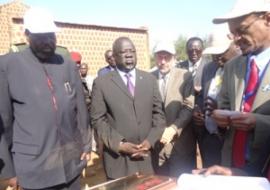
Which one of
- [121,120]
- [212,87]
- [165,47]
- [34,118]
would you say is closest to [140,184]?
[34,118]

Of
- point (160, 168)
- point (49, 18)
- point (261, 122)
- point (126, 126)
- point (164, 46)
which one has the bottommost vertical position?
point (160, 168)

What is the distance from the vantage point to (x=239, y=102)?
221cm

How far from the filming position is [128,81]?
369 centimetres

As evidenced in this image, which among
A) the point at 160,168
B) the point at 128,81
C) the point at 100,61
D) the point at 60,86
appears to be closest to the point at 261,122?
the point at 60,86

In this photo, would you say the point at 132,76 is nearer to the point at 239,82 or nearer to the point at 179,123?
the point at 179,123

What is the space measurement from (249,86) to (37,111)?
1.54 meters

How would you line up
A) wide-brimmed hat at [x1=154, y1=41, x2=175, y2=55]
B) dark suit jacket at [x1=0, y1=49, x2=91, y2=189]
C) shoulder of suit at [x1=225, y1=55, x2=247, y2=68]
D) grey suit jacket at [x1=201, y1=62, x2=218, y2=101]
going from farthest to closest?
wide-brimmed hat at [x1=154, y1=41, x2=175, y2=55]
grey suit jacket at [x1=201, y1=62, x2=218, y2=101]
dark suit jacket at [x1=0, y1=49, x2=91, y2=189]
shoulder of suit at [x1=225, y1=55, x2=247, y2=68]

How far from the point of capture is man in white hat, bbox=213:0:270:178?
2.03 m

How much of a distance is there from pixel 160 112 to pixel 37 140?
131 centimetres

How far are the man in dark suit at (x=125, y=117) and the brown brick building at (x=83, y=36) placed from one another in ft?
18.5

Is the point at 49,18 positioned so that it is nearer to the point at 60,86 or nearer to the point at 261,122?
the point at 60,86

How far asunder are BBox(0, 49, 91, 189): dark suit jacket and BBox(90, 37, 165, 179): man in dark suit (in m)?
0.55

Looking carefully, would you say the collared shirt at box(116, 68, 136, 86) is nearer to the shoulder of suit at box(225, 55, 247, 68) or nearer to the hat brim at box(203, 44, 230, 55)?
the hat brim at box(203, 44, 230, 55)

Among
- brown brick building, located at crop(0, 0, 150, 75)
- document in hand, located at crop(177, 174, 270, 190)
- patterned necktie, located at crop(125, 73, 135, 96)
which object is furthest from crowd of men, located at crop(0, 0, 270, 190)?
brown brick building, located at crop(0, 0, 150, 75)
